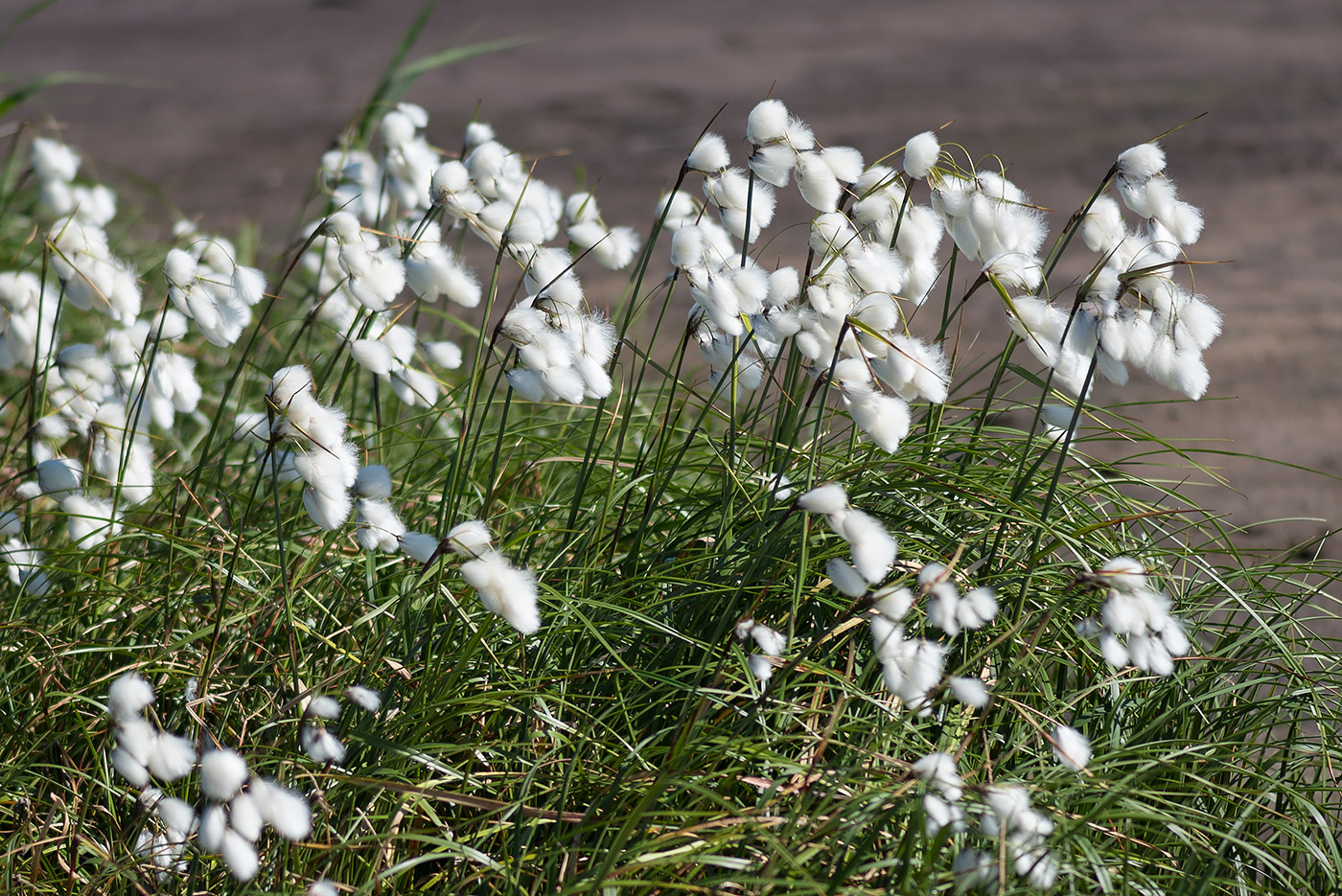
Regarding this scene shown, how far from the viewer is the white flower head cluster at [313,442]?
4.61 ft

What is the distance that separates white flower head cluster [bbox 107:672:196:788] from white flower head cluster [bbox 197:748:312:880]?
79mm

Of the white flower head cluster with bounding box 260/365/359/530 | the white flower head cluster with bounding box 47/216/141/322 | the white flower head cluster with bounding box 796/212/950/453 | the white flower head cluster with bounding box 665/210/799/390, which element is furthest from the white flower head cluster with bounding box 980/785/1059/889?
the white flower head cluster with bounding box 47/216/141/322

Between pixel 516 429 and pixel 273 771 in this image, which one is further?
pixel 516 429

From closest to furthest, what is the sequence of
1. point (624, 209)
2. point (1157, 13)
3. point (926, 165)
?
point (926, 165), point (624, 209), point (1157, 13)

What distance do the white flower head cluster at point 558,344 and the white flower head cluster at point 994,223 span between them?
22.2 inches

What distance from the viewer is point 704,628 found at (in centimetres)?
182

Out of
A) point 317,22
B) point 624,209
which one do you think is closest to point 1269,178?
point 624,209

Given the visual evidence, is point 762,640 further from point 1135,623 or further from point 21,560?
point 21,560

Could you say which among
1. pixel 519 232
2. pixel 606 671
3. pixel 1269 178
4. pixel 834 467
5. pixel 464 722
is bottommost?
pixel 1269 178

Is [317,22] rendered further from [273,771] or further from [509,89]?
[273,771]

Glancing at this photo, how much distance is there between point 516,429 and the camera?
2.31 meters

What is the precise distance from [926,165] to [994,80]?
305 inches

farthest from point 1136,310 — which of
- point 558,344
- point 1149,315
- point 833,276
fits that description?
point 558,344

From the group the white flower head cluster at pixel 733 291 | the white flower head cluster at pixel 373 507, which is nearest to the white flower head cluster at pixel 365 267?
the white flower head cluster at pixel 373 507
